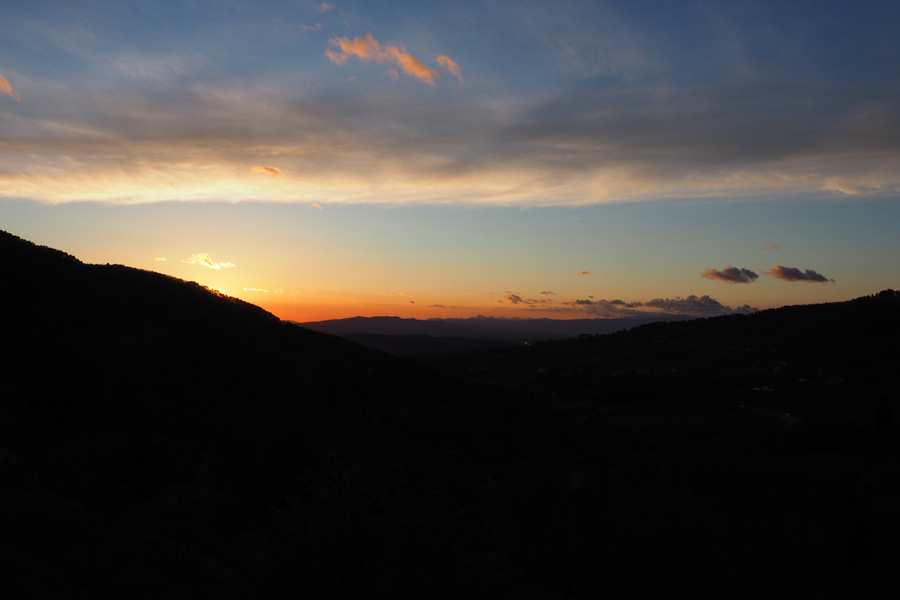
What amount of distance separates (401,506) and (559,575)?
24.7 feet

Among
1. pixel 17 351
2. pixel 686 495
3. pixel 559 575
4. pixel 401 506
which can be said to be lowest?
pixel 559 575

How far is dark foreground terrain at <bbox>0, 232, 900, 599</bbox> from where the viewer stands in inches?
394

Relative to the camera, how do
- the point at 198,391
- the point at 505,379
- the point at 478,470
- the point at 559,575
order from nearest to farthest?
the point at 559,575 < the point at 478,470 < the point at 198,391 < the point at 505,379

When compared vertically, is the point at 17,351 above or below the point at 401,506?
above

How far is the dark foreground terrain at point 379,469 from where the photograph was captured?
1000 centimetres

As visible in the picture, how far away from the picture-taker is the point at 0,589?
9.19 m

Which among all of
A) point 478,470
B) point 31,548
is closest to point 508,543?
point 478,470

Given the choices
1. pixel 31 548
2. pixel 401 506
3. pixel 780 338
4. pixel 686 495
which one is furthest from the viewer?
pixel 780 338

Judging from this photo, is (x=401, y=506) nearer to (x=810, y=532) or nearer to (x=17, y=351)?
(x=810, y=532)

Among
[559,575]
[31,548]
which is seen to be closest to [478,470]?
[559,575]

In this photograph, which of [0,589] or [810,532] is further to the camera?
[810,532]

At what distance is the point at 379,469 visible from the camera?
19172mm

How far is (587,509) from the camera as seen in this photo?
1856 centimetres

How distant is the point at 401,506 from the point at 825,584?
39.0 ft
